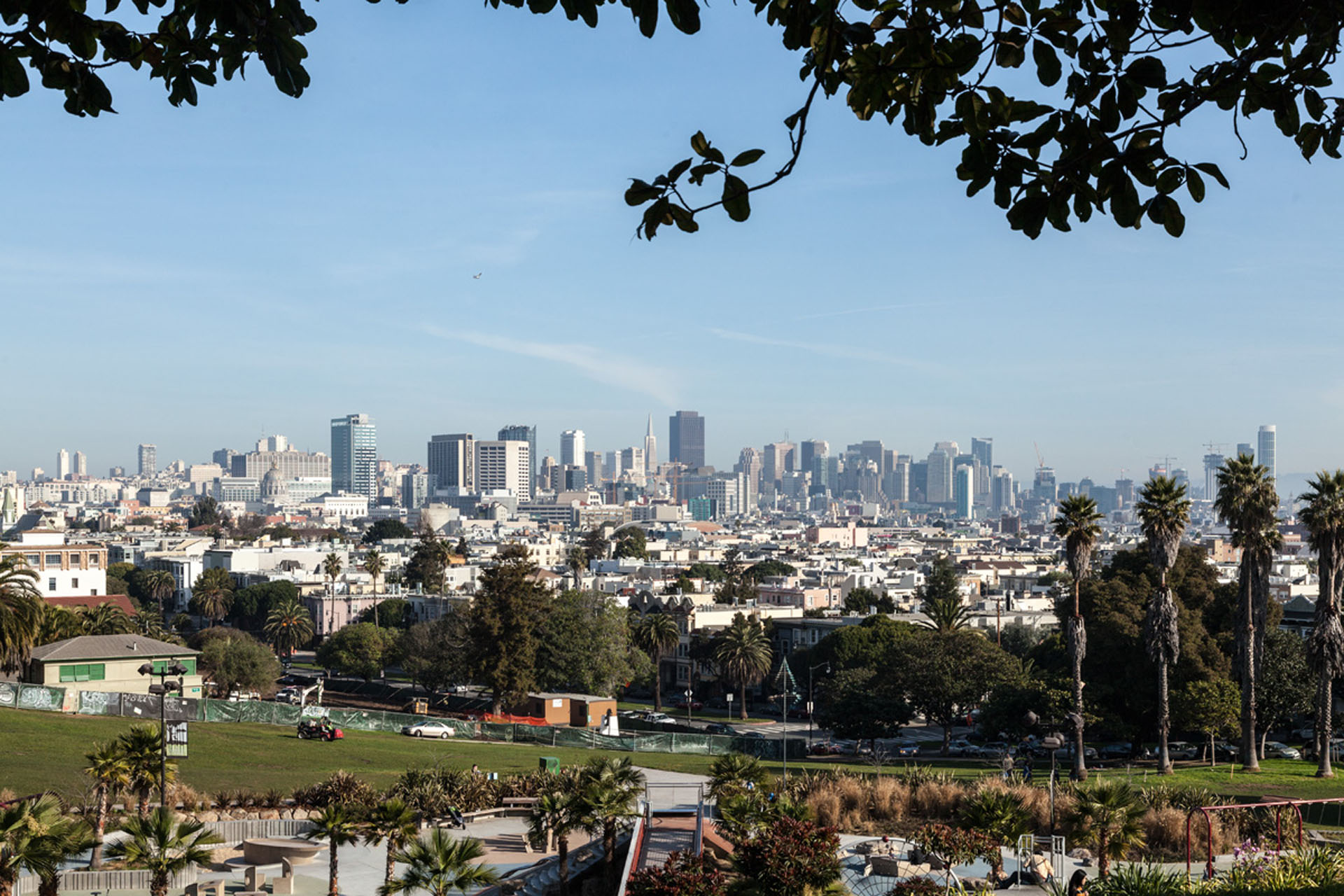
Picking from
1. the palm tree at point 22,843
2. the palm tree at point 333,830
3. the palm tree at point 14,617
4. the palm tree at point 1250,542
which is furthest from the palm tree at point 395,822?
the palm tree at point 1250,542

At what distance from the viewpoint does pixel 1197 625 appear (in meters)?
48.0

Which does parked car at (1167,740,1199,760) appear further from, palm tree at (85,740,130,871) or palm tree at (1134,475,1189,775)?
palm tree at (85,740,130,871)

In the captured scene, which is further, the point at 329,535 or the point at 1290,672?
the point at 329,535

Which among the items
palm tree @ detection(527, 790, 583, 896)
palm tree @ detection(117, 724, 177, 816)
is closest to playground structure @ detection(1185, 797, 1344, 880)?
palm tree @ detection(527, 790, 583, 896)

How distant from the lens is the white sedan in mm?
46156

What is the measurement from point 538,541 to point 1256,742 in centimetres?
15539

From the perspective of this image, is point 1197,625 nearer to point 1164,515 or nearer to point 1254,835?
point 1164,515

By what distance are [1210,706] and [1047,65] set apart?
145ft

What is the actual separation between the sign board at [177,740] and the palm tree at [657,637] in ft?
181

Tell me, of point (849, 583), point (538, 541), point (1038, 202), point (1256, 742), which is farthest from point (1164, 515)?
point (538, 541)

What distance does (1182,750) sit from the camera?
49.6m

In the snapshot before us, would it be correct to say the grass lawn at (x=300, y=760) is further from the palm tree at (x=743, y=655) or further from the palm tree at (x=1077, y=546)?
the palm tree at (x=743, y=655)

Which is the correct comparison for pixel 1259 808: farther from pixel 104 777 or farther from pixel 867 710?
pixel 867 710

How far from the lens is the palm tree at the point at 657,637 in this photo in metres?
79.6
